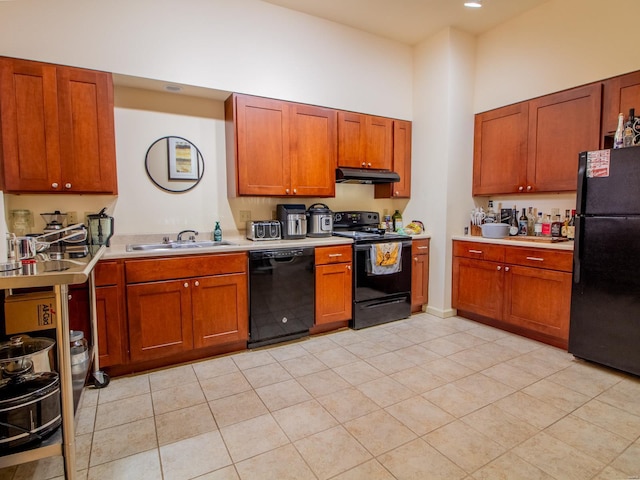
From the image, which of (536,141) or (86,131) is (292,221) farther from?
(536,141)

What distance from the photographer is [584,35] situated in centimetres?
304

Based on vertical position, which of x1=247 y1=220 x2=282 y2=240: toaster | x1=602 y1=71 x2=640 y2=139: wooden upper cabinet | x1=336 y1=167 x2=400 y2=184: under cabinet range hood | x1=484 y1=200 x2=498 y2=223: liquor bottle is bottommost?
x1=247 y1=220 x2=282 y2=240: toaster

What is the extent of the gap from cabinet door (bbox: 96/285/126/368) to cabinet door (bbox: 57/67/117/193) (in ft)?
2.60

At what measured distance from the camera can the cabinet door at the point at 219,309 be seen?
2.77 metres

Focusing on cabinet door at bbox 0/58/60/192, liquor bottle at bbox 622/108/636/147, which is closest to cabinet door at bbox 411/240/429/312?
liquor bottle at bbox 622/108/636/147

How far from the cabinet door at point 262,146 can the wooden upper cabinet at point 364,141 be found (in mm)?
653

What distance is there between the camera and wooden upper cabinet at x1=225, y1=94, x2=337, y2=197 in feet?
10.3

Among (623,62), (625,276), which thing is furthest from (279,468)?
(623,62)

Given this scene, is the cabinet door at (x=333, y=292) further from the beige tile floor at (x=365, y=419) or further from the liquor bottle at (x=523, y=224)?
the liquor bottle at (x=523, y=224)

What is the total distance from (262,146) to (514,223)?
8.90 ft

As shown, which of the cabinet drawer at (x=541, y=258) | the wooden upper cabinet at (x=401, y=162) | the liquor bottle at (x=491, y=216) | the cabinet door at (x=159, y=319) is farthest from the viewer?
the wooden upper cabinet at (x=401, y=162)

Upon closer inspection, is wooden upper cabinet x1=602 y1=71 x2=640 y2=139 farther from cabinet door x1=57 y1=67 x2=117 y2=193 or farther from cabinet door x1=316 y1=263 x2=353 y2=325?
cabinet door x1=57 y1=67 x2=117 y2=193

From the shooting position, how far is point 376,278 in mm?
3596

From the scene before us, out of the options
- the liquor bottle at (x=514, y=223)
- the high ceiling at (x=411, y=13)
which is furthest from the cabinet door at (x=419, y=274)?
the high ceiling at (x=411, y=13)
